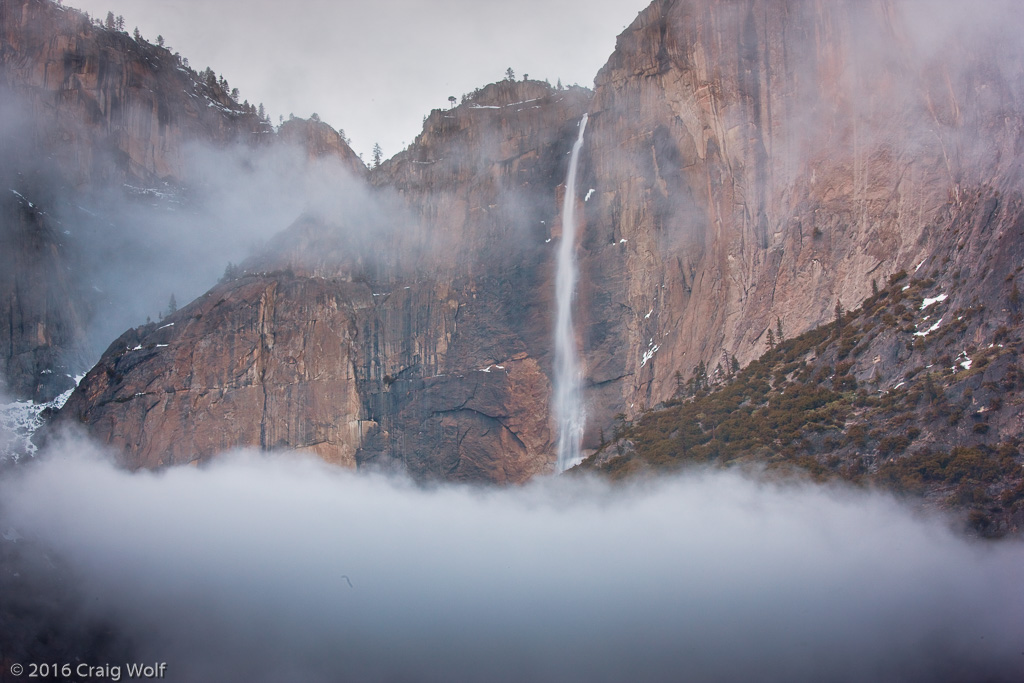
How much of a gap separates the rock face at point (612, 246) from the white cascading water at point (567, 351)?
1.34 m

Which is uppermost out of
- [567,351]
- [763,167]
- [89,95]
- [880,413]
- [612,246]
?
[89,95]

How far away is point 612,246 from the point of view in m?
92.4

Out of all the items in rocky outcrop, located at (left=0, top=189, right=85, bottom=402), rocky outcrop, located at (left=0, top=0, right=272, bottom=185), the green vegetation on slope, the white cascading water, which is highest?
rocky outcrop, located at (left=0, top=0, right=272, bottom=185)

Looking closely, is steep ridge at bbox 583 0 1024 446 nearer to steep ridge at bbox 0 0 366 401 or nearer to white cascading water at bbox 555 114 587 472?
white cascading water at bbox 555 114 587 472

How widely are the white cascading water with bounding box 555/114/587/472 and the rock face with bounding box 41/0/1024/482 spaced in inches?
52.9

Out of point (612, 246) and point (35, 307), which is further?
point (35, 307)

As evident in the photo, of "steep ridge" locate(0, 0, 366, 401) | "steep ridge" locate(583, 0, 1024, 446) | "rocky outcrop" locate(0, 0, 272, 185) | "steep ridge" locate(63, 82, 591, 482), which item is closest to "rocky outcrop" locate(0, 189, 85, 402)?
"steep ridge" locate(0, 0, 366, 401)

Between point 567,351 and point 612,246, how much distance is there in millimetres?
10359

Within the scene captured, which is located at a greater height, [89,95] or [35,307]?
[89,95]

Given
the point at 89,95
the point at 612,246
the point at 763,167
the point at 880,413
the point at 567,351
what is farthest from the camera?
the point at 89,95

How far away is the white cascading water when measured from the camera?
304ft

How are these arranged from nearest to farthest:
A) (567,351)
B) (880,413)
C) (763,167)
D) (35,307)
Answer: (880,413) < (763,167) < (567,351) < (35,307)

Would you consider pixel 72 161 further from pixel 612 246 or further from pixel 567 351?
pixel 612 246

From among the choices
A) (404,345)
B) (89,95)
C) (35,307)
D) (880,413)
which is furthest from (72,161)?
(880,413)
